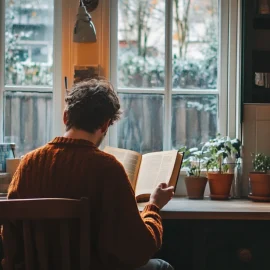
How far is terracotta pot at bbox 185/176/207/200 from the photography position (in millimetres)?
2734

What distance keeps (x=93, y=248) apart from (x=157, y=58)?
1566mm

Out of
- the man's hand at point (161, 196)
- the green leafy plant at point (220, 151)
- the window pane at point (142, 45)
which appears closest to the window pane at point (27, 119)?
the window pane at point (142, 45)

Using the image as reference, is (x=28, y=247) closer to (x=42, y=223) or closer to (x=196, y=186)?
(x=42, y=223)

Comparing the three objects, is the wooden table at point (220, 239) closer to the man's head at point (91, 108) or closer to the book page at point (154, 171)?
the book page at point (154, 171)

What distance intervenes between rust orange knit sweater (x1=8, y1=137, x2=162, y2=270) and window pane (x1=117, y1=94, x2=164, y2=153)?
1.25 metres

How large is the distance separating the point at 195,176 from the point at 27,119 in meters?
0.99

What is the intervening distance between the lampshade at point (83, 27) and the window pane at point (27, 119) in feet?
1.39

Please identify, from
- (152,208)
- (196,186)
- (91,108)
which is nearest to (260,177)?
(196,186)

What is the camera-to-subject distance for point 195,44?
305cm

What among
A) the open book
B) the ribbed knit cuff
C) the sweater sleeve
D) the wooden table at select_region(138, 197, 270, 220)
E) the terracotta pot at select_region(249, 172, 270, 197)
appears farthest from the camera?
the terracotta pot at select_region(249, 172, 270, 197)

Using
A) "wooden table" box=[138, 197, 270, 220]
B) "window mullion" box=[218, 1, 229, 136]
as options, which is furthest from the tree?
"wooden table" box=[138, 197, 270, 220]

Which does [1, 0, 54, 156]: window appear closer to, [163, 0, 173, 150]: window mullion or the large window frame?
the large window frame

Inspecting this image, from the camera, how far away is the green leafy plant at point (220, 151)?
277cm

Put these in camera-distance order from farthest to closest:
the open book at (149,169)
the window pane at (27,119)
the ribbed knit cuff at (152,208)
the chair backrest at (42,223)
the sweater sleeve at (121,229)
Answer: the window pane at (27,119), the open book at (149,169), the ribbed knit cuff at (152,208), the sweater sleeve at (121,229), the chair backrest at (42,223)
